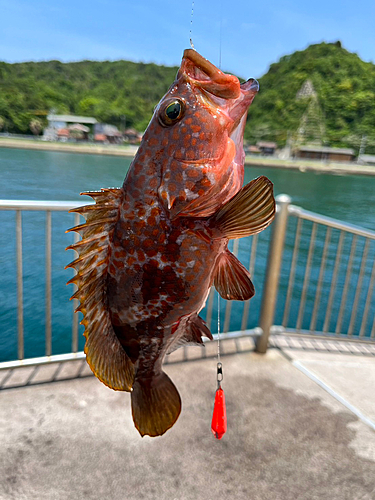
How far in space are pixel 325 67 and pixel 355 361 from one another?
8076 cm

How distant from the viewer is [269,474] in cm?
235

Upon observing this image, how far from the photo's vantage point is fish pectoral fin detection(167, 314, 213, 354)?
1.20 meters

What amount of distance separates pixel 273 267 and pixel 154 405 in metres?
2.66

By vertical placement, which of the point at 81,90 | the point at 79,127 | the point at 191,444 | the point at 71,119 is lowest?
the point at 191,444

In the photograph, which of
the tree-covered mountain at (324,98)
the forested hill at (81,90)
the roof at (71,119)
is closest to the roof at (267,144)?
the tree-covered mountain at (324,98)

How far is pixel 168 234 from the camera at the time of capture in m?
1.00

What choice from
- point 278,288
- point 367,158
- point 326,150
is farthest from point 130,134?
point 278,288

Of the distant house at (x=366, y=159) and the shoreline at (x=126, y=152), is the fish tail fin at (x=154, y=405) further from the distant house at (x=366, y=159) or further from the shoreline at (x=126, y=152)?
the distant house at (x=366, y=159)

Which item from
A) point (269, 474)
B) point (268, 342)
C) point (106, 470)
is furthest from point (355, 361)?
point (106, 470)

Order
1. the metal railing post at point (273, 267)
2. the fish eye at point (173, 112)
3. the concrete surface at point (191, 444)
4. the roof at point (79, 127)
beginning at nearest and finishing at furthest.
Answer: the fish eye at point (173, 112) < the concrete surface at point (191, 444) < the metal railing post at point (273, 267) < the roof at point (79, 127)

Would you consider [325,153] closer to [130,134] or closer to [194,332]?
[130,134]

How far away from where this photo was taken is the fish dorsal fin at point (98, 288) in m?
1.06

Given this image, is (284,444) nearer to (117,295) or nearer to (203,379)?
(203,379)

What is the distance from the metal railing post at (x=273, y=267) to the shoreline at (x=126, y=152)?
48.1m
